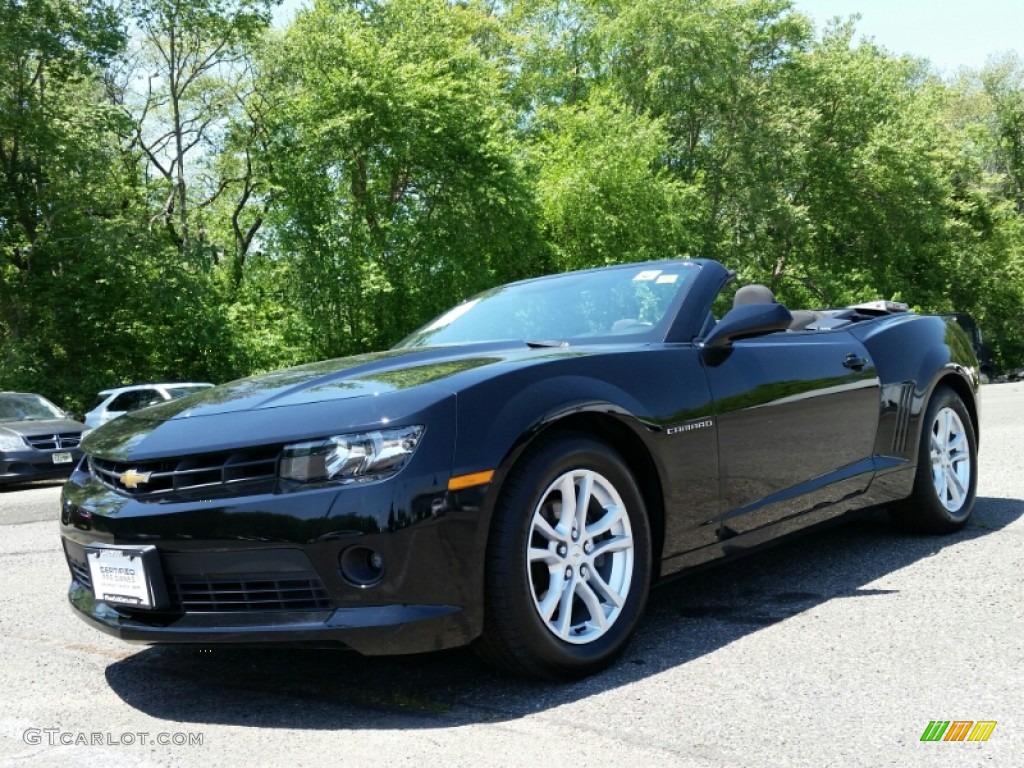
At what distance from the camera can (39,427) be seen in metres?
15.3

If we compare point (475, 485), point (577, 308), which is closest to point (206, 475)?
point (475, 485)

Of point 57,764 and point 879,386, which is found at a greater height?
point 879,386

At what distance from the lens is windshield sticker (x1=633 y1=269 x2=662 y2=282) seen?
14.7ft

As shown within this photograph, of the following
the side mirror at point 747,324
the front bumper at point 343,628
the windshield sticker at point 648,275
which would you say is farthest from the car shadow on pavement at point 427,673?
the windshield sticker at point 648,275

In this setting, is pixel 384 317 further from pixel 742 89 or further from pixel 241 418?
pixel 241 418

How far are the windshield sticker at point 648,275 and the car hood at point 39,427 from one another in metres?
12.8

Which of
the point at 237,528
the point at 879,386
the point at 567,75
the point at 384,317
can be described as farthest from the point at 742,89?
the point at 237,528

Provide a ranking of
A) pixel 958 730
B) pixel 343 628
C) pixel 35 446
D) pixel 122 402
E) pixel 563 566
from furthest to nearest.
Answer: pixel 122 402 → pixel 35 446 → pixel 563 566 → pixel 343 628 → pixel 958 730

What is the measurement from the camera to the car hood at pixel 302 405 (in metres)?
3.07

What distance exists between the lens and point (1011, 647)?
345cm

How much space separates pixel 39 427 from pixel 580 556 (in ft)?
45.4

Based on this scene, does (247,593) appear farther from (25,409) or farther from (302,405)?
(25,409)

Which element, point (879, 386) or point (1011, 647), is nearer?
point (1011, 647)

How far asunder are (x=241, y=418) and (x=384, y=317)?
2779 cm
